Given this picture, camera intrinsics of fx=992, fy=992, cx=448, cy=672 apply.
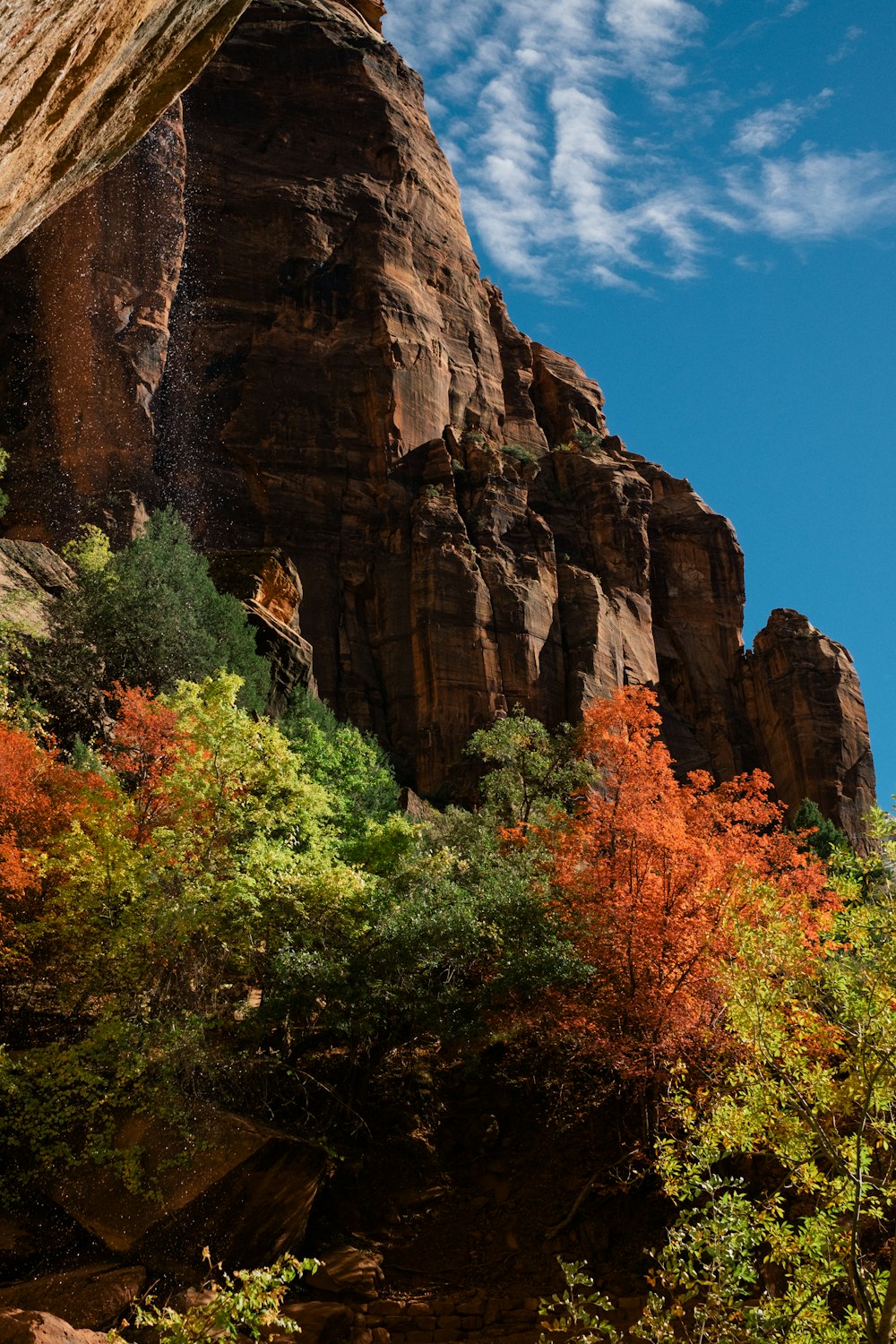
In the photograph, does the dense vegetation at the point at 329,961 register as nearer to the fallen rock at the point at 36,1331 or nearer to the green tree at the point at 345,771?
the fallen rock at the point at 36,1331

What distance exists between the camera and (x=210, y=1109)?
15805mm

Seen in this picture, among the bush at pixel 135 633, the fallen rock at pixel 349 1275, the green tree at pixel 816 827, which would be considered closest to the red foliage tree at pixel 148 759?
the bush at pixel 135 633

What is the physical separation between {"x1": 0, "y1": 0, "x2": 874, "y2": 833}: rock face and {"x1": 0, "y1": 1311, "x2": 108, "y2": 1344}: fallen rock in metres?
31.0

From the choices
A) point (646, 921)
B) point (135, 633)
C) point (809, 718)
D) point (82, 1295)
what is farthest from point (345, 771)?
point (809, 718)

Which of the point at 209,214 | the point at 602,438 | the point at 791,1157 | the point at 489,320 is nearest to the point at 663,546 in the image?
the point at 602,438

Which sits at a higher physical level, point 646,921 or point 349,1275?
point 646,921

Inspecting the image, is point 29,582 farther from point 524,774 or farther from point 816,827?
point 816,827

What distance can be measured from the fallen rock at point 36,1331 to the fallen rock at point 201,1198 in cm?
277

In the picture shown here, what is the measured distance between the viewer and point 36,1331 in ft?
37.1

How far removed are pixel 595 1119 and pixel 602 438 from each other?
177ft

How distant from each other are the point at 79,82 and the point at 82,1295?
14578 millimetres

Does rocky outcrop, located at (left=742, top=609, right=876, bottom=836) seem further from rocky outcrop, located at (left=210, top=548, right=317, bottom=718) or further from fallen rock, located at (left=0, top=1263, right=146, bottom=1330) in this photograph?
fallen rock, located at (left=0, top=1263, right=146, bottom=1330)

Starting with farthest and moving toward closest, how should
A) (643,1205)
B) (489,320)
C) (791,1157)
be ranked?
1. (489,320)
2. (643,1205)
3. (791,1157)

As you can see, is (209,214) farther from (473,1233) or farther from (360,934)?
(473,1233)
